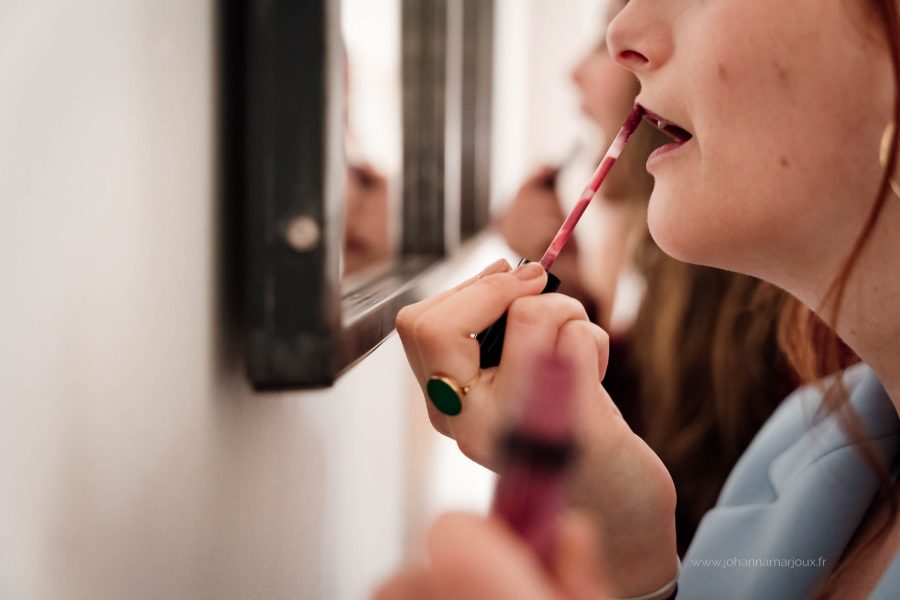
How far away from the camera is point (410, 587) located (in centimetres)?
28

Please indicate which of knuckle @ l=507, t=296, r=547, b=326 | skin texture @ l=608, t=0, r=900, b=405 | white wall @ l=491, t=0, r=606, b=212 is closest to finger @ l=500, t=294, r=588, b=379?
knuckle @ l=507, t=296, r=547, b=326

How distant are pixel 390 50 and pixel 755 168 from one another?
1.60 feet

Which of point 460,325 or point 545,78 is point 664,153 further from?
point 545,78

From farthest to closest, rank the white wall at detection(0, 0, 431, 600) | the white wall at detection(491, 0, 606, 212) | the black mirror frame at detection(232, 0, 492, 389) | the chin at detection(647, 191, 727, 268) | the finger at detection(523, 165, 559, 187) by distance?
1. the white wall at detection(491, 0, 606, 212)
2. the finger at detection(523, 165, 559, 187)
3. the chin at detection(647, 191, 727, 268)
4. the black mirror frame at detection(232, 0, 492, 389)
5. the white wall at detection(0, 0, 431, 600)

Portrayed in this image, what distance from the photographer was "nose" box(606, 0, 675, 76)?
450 mm

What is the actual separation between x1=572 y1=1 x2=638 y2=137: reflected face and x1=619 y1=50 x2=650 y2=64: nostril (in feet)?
0.65

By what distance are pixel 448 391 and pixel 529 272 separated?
2.8 inches

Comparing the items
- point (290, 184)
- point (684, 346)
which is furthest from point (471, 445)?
point (684, 346)

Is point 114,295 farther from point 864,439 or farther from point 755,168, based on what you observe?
point 864,439

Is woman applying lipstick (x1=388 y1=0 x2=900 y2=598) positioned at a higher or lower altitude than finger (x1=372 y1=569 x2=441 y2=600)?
higher

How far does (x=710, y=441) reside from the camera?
0.90 m

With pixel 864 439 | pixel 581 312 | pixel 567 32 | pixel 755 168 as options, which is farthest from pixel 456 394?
pixel 567 32

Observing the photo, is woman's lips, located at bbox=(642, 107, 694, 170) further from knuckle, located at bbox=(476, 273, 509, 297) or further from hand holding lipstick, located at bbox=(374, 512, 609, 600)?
hand holding lipstick, located at bbox=(374, 512, 609, 600)

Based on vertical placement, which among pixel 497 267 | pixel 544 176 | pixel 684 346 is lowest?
pixel 684 346
